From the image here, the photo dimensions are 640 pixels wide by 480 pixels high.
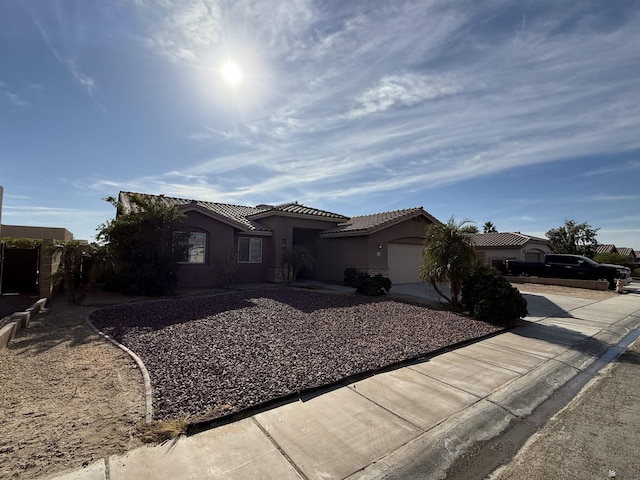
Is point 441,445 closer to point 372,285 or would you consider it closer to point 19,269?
point 372,285

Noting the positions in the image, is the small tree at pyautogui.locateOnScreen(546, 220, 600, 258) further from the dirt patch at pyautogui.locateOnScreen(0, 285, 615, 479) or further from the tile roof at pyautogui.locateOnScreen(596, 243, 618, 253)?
the dirt patch at pyautogui.locateOnScreen(0, 285, 615, 479)

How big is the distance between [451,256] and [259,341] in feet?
24.3

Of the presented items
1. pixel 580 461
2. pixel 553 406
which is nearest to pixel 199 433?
pixel 580 461

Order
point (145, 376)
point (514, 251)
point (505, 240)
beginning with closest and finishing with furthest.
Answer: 1. point (145, 376)
2. point (514, 251)
3. point (505, 240)

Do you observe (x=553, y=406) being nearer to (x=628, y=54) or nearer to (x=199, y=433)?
(x=199, y=433)

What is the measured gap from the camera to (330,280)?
1842cm

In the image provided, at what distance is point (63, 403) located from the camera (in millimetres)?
4023

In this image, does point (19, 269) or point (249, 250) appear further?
point (249, 250)

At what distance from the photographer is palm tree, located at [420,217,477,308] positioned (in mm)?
10961

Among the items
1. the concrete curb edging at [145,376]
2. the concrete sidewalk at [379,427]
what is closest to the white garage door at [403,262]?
the concrete sidewalk at [379,427]

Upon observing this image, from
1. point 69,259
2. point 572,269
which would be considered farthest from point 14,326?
point 572,269

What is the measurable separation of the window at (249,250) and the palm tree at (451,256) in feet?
29.3

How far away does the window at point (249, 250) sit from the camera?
649 inches

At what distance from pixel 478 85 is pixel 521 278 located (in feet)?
55.6
